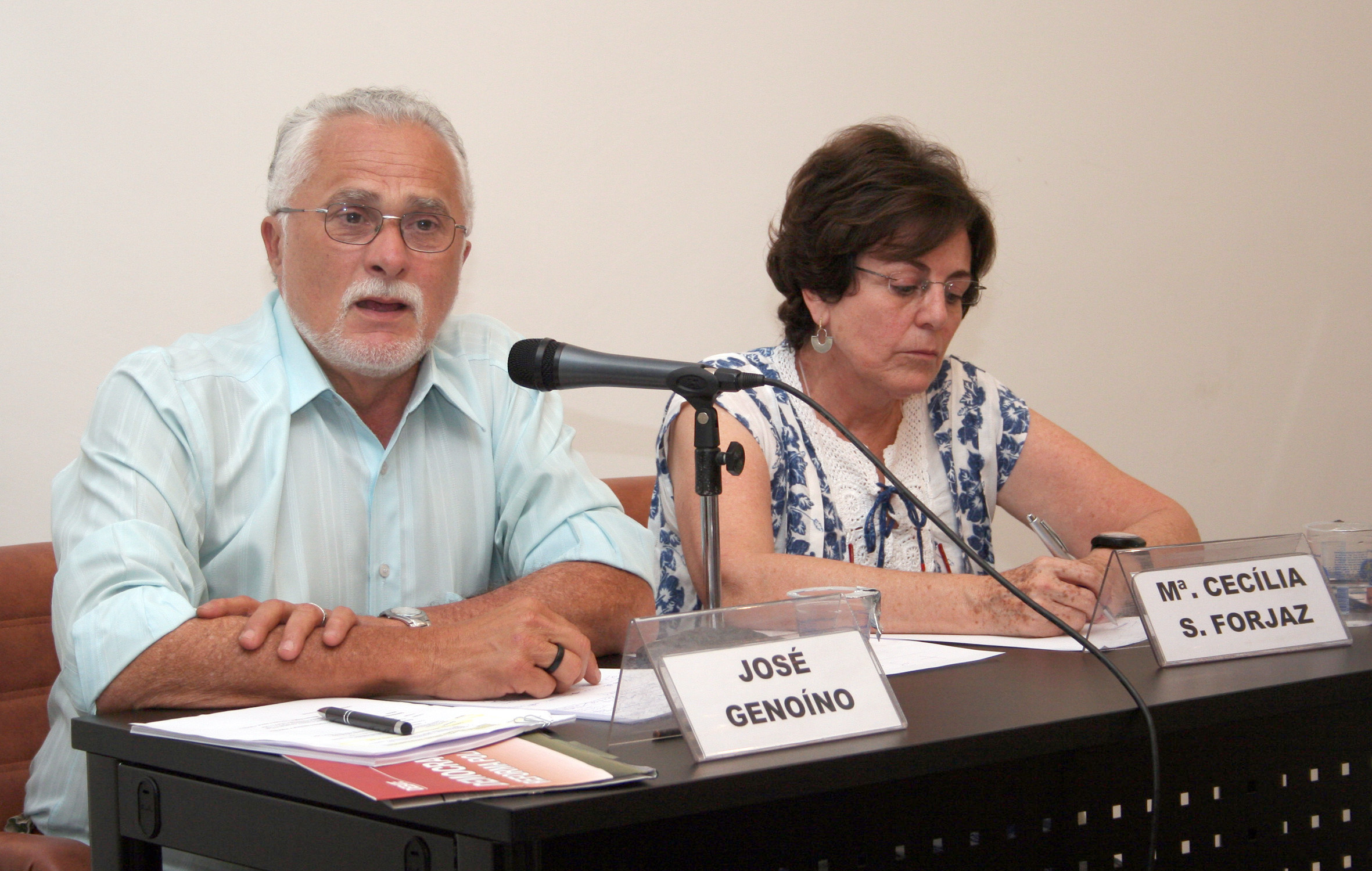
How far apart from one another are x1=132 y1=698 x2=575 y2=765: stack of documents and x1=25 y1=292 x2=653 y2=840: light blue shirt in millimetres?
200

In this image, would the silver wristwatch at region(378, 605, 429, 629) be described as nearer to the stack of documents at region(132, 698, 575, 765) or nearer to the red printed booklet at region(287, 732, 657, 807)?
the stack of documents at region(132, 698, 575, 765)

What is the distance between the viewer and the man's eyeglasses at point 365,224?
5.27 ft

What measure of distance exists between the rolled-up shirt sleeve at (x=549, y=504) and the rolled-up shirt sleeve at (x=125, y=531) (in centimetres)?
44

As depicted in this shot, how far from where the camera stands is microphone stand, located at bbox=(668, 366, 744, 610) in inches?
44.3

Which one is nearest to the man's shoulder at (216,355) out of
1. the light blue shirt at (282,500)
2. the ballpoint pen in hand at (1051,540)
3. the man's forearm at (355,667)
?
the light blue shirt at (282,500)

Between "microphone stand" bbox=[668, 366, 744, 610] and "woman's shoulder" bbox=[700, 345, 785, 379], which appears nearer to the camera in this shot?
"microphone stand" bbox=[668, 366, 744, 610]

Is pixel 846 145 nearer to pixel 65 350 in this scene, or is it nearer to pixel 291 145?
pixel 291 145

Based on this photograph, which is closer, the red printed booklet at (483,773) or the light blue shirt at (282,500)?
the red printed booklet at (483,773)

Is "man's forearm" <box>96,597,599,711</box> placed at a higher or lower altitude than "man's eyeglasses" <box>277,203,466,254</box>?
lower

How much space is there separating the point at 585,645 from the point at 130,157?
4.80 ft

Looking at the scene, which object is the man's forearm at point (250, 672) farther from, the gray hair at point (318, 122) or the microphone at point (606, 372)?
the gray hair at point (318, 122)

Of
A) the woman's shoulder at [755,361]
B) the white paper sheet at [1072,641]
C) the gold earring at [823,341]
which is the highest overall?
the gold earring at [823,341]

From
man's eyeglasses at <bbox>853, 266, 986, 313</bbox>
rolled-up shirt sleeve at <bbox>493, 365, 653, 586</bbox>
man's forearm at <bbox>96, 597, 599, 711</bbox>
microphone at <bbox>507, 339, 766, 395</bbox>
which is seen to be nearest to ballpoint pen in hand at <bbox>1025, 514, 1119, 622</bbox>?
man's eyeglasses at <bbox>853, 266, 986, 313</bbox>

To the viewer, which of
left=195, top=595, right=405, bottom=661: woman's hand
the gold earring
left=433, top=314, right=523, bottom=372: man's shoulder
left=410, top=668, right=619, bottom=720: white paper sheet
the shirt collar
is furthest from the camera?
the gold earring
